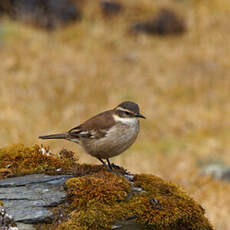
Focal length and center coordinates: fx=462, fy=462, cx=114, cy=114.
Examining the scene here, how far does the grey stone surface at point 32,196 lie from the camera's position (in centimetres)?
512

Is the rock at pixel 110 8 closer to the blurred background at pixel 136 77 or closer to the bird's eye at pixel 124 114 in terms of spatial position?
the blurred background at pixel 136 77

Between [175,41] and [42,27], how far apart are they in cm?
724

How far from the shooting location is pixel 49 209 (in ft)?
17.2

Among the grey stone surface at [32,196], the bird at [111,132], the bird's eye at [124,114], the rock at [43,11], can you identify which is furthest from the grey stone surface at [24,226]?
the rock at [43,11]

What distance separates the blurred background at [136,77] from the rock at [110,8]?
0.06m

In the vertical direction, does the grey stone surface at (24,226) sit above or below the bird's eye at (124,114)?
below

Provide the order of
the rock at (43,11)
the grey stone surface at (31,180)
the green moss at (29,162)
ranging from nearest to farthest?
the grey stone surface at (31,180)
the green moss at (29,162)
the rock at (43,11)

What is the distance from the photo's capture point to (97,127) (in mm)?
6656

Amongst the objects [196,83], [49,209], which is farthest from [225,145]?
[49,209]

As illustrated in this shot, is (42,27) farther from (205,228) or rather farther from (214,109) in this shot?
(205,228)

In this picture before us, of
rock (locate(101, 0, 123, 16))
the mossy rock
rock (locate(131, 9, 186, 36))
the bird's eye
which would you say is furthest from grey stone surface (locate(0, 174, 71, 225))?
rock (locate(101, 0, 123, 16))

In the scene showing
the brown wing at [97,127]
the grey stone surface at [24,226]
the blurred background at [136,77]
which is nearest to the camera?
the grey stone surface at [24,226]

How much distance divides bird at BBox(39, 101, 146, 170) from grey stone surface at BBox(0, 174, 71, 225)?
2.75 ft

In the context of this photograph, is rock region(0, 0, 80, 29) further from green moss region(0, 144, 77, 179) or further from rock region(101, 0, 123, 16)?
green moss region(0, 144, 77, 179)
